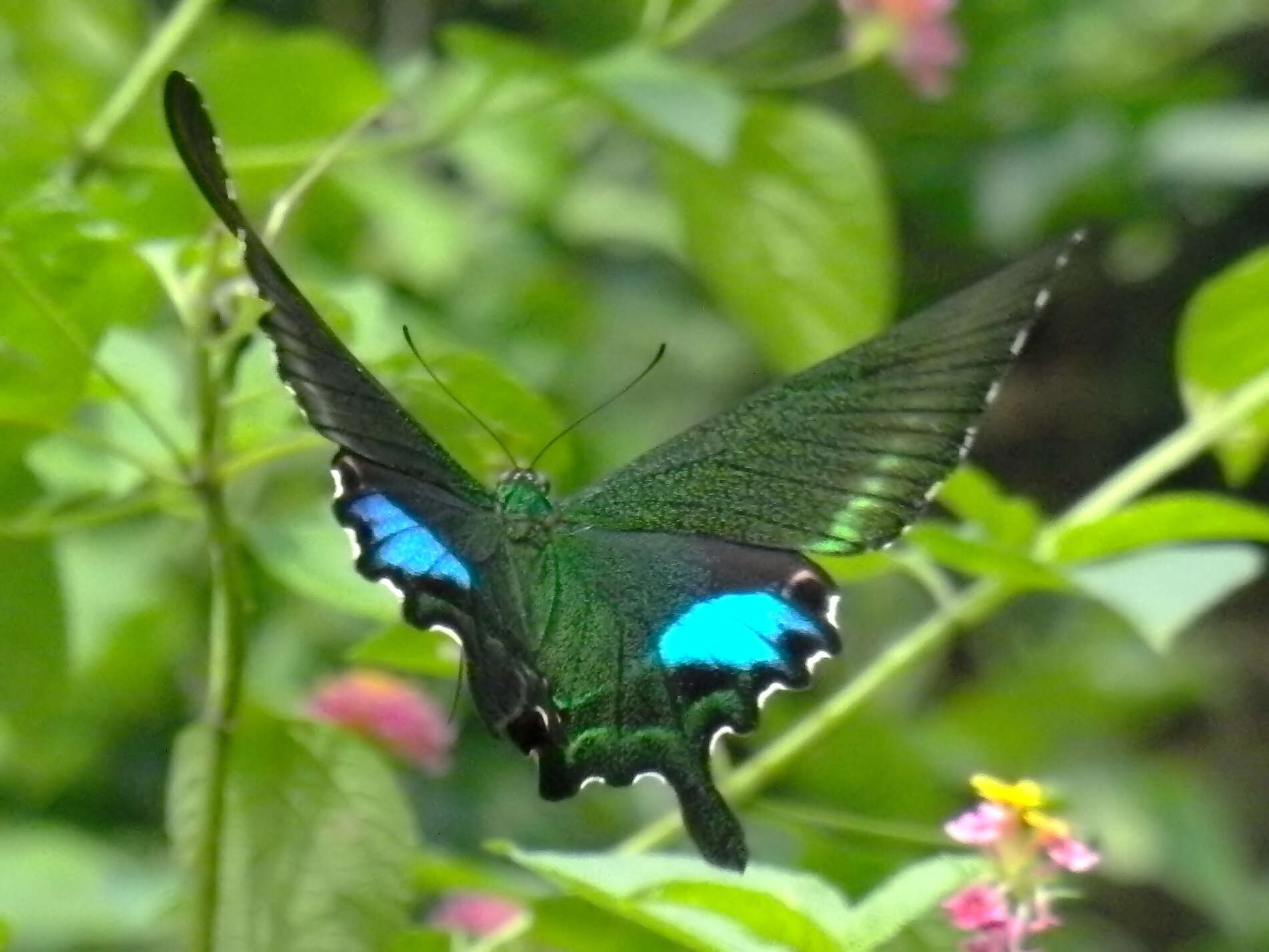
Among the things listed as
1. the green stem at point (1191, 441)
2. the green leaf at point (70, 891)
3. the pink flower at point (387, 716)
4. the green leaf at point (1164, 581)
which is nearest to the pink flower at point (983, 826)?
the green leaf at point (1164, 581)

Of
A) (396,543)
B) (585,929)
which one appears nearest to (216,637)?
(396,543)

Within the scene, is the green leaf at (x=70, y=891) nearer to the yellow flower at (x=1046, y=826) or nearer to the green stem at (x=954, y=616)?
the green stem at (x=954, y=616)

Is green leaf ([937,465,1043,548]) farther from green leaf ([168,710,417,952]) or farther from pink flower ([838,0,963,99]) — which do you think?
pink flower ([838,0,963,99])

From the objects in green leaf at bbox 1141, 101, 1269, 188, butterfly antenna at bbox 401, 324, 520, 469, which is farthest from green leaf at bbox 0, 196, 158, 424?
green leaf at bbox 1141, 101, 1269, 188

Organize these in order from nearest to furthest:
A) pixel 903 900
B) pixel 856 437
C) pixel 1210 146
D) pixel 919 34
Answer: pixel 903 900
pixel 856 437
pixel 919 34
pixel 1210 146

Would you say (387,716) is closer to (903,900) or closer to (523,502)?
(523,502)

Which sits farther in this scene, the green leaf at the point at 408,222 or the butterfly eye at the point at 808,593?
the green leaf at the point at 408,222

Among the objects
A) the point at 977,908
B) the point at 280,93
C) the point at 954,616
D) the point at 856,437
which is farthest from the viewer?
the point at 280,93
